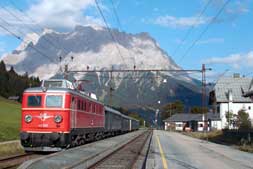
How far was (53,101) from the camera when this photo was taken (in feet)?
74.1

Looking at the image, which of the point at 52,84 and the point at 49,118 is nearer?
the point at 49,118

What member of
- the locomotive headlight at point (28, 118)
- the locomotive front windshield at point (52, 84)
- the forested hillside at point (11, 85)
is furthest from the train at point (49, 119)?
the forested hillside at point (11, 85)

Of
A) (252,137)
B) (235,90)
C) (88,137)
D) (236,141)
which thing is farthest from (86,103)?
(235,90)

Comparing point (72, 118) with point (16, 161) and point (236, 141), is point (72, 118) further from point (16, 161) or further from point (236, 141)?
point (236, 141)

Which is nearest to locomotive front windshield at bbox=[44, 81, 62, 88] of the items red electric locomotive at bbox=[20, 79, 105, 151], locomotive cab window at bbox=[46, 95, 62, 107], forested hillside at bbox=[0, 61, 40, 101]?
red electric locomotive at bbox=[20, 79, 105, 151]

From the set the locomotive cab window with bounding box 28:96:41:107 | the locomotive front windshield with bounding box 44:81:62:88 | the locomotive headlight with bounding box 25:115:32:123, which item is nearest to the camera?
the locomotive headlight with bounding box 25:115:32:123

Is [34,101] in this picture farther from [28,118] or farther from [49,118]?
[49,118]

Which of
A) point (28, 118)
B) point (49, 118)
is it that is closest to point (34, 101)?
point (28, 118)

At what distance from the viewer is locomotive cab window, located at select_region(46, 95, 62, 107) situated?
2244 cm

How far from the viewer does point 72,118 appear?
2305cm

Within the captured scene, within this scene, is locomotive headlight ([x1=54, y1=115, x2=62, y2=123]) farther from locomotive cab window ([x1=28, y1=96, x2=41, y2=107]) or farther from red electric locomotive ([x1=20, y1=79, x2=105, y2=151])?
locomotive cab window ([x1=28, y1=96, x2=41, y2=107])

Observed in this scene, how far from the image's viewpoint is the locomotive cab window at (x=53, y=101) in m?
22.4

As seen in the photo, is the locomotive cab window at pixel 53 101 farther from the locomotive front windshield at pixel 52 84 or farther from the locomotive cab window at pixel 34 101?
the locomotive front windshield at pixel 52 84

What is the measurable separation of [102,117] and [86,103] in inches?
347
